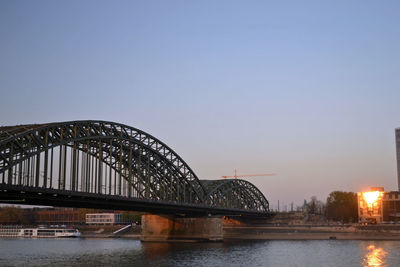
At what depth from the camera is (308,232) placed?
4929 inches

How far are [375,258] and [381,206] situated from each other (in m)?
79.4

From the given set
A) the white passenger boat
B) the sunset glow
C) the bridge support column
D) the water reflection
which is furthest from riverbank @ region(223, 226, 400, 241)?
the white passenger boat

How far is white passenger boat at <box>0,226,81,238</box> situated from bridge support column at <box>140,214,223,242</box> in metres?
53.3

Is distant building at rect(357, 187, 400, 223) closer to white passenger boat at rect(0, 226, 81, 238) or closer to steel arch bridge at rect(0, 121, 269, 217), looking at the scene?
steel arch bridge at rect(0, 121, 269, 217)

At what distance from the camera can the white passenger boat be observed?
155 meters

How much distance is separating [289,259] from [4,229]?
4856 inches

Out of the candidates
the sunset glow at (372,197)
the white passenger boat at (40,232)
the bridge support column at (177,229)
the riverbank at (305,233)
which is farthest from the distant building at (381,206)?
the white passenger boat at (40,232)

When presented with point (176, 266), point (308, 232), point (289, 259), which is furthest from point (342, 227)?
point (176, 266)

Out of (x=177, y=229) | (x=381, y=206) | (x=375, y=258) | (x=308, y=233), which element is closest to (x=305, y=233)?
(x=308, y=233)

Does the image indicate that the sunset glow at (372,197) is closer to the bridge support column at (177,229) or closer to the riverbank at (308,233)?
the riverbank at (308,233)

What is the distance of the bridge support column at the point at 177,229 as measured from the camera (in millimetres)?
106938

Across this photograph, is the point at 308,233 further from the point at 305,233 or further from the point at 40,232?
the point at 40,232

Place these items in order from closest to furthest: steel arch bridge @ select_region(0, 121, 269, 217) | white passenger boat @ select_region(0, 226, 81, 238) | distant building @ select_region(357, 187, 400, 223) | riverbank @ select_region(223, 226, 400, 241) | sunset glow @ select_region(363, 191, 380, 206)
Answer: steel arch bridge @ select_region(0, 121, 269, 217) < riverbank @ select_region(223, 226, 400, 241) < distant building @ select_region(357, 187, 400, 223) < sunset glow @ select_region(363, 191, 380, 206) < white passenger boat @ select_region(0, 226, 81, 238)

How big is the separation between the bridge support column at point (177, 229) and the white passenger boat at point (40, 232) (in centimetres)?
5334
